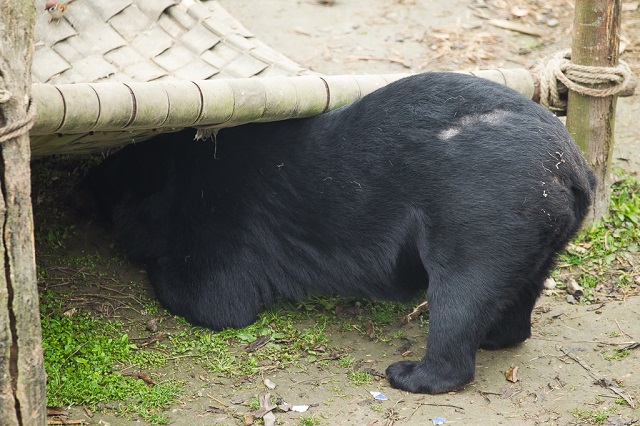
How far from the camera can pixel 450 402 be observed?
3.27 m

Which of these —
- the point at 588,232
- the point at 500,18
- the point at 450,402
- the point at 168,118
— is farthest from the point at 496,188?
the point at 500,18

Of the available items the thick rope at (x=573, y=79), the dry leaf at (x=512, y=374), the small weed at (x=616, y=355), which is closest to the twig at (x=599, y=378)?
the small weed at (x=616, y=355)

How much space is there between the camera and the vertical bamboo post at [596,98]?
4320mm

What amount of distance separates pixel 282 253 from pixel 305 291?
227 millimetres

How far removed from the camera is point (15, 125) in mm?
2256

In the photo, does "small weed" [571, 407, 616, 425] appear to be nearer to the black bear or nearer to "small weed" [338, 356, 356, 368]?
the black bear

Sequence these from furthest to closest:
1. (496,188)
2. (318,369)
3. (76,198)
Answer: (76,198)
(318,369)
(496,188)

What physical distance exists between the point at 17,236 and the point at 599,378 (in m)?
2.44

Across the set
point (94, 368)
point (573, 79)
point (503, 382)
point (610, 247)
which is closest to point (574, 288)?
point (610, 247)

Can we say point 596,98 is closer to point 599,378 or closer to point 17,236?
point 599,378

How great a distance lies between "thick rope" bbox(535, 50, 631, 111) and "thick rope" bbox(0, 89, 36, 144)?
3066mm

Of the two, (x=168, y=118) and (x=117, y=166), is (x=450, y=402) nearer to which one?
(x=168, y=118)

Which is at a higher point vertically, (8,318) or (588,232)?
(8,318)

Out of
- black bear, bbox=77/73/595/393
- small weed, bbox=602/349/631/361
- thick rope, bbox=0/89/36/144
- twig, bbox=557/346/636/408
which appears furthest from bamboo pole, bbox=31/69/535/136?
small weed, bbox=602/349/631/361
